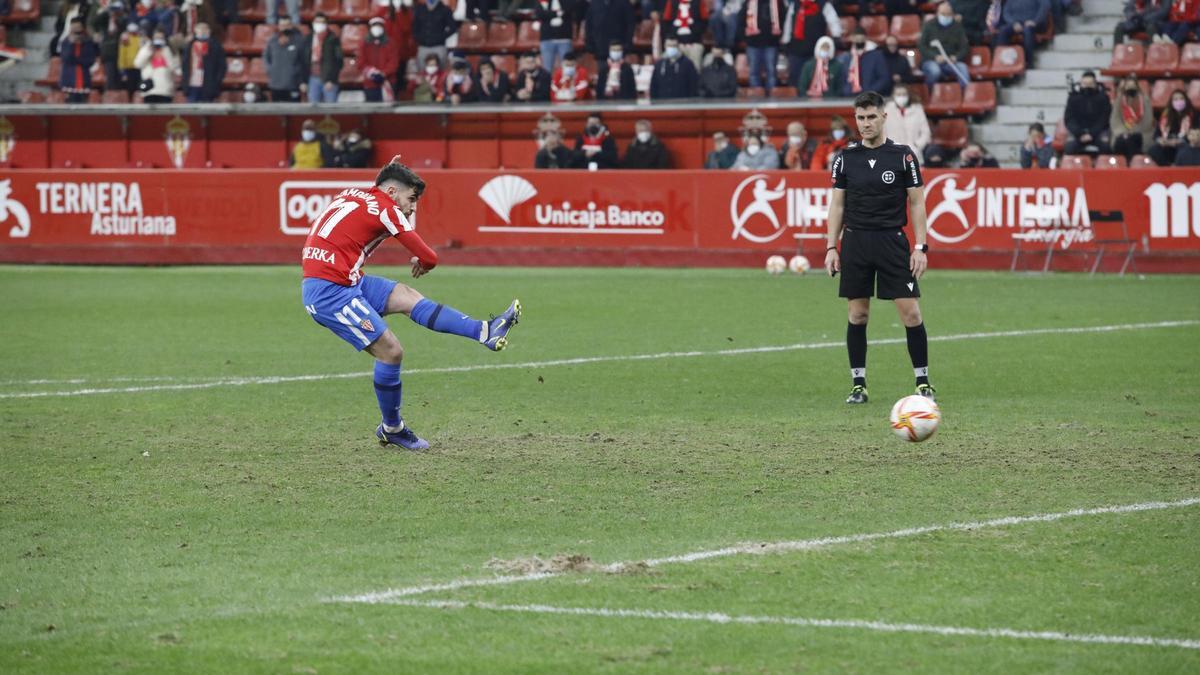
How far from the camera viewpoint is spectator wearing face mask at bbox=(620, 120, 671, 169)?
89.2 feet

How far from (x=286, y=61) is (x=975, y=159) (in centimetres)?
1313

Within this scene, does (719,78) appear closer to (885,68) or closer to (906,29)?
(885,68)

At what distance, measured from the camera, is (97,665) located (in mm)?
5543

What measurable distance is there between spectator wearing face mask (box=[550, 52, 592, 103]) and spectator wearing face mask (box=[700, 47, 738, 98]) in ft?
7.12

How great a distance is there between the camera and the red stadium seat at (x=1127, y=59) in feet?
88.4

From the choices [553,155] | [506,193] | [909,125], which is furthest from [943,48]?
[506,193]

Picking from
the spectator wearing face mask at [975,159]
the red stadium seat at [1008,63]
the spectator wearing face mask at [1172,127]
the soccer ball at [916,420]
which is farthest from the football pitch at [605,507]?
the red stadium seat at [1008,63]

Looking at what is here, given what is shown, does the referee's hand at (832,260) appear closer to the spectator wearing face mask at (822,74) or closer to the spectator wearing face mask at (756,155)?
the spectator wearing face mask at (756,155)

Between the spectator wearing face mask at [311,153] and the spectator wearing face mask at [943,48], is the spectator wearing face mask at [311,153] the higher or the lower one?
the lower one

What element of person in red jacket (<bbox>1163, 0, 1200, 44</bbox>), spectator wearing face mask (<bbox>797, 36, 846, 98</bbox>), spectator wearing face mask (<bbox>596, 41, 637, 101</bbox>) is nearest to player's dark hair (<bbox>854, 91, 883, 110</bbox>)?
spectator wearing face mask (<bbox>797, 36, 846, 98</bbox>)

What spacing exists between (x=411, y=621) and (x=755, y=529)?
81.4 inches

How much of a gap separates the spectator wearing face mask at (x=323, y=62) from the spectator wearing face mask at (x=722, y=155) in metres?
7.80

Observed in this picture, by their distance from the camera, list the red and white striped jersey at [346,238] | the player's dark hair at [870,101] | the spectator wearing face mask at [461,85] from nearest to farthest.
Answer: the red and white striped jersey at [346,238], the player's dark hair at [870,101], the spectator wearing face mask at [461,85]

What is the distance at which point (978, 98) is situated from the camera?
2781 centimetres
